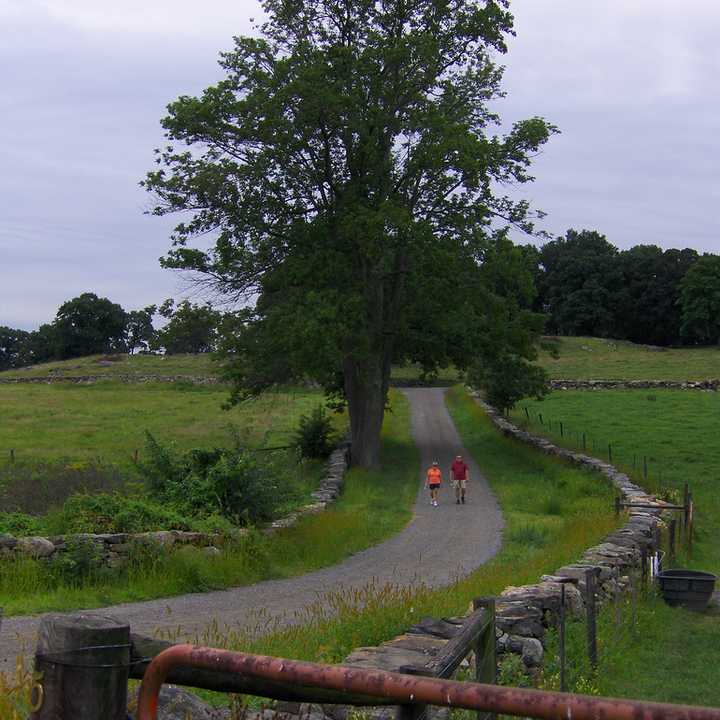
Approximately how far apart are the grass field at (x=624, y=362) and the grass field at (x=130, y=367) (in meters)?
28.4

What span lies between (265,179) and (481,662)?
28.4 m

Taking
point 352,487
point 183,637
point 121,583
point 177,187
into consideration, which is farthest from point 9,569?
point 177,187

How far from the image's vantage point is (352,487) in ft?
97.2

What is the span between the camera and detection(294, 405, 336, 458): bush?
121ft

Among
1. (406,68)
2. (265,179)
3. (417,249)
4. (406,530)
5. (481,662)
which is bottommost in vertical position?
(406,530)

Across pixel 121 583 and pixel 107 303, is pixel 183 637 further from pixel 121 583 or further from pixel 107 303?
pixel 107 303

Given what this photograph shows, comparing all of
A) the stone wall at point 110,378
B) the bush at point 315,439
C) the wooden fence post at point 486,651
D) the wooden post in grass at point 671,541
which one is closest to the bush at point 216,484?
the wooden post in grass at point 671,541

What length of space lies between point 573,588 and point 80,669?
9600 mm

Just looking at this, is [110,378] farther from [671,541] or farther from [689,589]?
[689,589]

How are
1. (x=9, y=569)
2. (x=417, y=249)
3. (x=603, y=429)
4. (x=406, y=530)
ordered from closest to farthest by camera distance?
(x=9, y=569) → (x=406, y=530) → (x=417, y=249) → (x=603, y=429)

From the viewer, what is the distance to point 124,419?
4959cm

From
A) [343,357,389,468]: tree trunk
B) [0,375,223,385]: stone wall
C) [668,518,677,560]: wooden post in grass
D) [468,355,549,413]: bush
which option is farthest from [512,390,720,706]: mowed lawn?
[0,375,223,385]: stone wall

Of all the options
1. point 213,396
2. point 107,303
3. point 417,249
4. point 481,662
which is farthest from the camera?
point 107,303

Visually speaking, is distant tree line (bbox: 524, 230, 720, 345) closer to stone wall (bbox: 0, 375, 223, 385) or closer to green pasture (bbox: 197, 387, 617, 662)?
stone wall (bbox: 0, 375, 223, 385)
